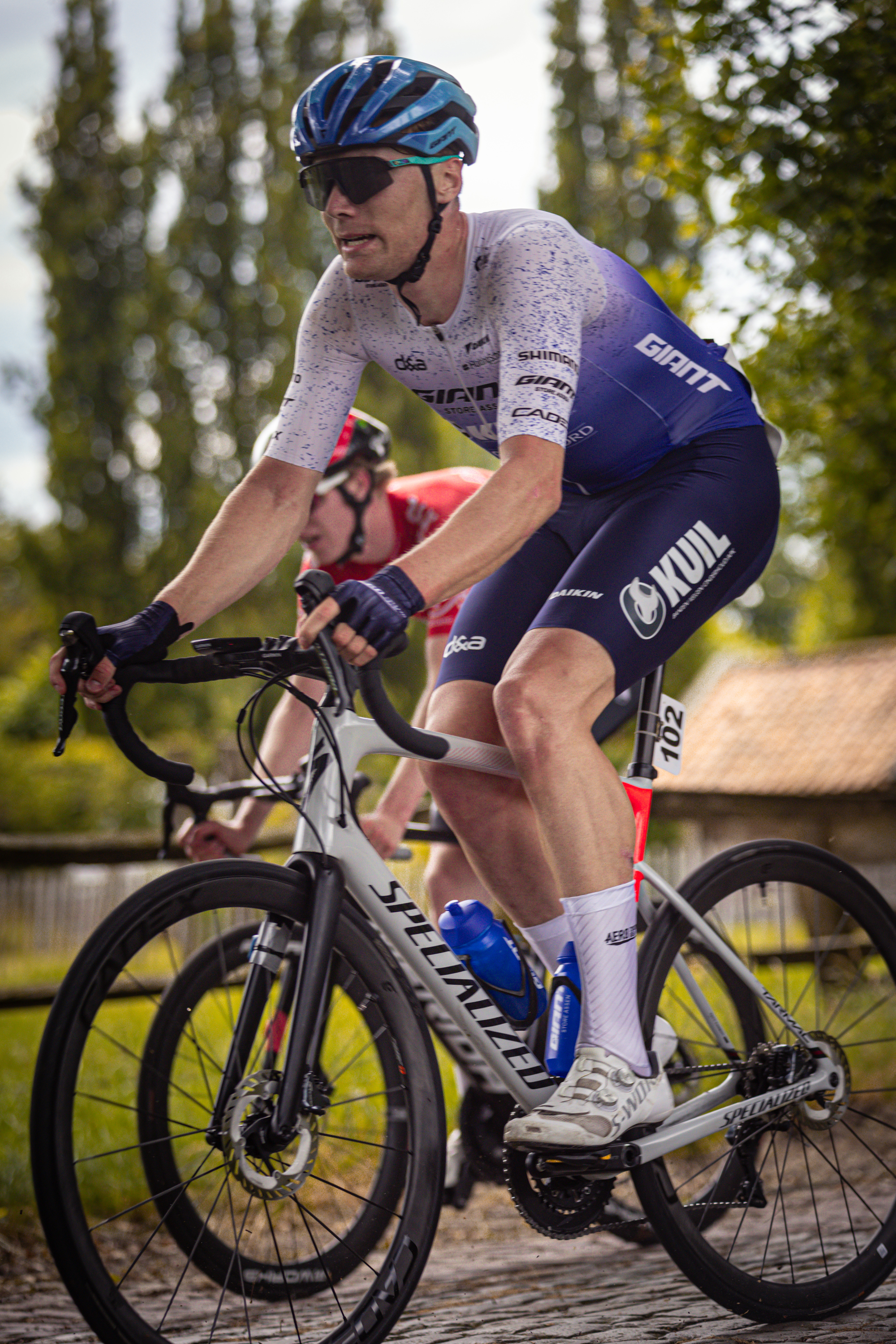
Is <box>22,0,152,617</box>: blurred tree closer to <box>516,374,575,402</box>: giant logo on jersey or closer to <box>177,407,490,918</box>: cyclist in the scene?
<box>177,407,490,918</box>: cyclist

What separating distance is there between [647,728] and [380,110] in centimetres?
146

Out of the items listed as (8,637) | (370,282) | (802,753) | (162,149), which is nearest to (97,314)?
(162,149)

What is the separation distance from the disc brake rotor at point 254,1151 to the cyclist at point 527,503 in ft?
1.35

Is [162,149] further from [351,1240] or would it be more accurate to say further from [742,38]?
[351,1240]

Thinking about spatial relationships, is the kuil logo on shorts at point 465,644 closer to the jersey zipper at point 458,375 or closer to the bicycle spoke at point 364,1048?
the jersey zipper at point 458,375

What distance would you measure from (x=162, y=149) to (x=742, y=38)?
2067cm

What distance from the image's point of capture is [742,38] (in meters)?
5.41

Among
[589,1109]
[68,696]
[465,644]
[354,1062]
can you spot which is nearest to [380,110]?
[465,644]

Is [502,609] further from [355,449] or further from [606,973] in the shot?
[355,449]

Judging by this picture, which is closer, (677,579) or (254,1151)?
(254,1151)

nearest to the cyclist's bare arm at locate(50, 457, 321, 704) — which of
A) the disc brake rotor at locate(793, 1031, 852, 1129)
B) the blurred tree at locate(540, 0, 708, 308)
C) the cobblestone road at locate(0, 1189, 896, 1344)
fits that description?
the cobblestone road at locate(0, 1189, 896, 1344)

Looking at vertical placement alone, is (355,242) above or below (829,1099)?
above

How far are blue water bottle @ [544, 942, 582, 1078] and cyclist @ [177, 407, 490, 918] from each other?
777 mm

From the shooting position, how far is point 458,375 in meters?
2.66
